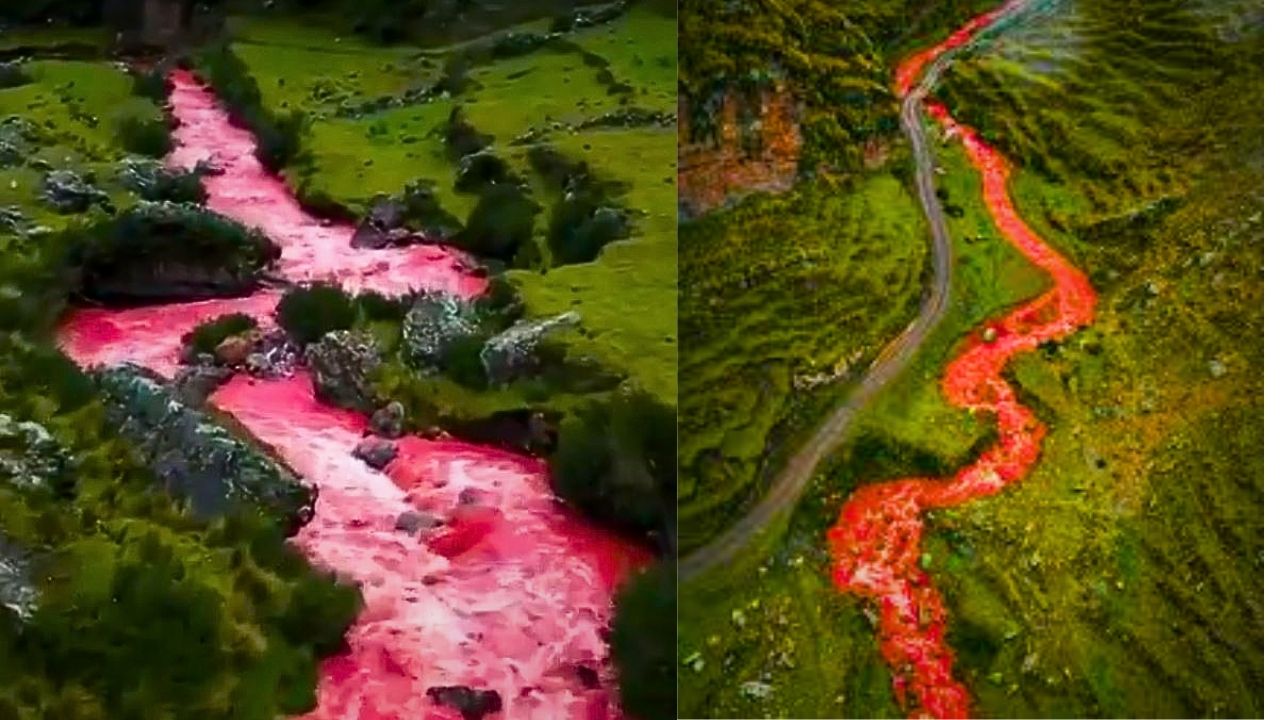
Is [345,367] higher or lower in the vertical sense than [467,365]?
lower

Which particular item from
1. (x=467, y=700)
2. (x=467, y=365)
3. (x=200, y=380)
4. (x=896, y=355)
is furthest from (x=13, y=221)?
(x=896, y=355)

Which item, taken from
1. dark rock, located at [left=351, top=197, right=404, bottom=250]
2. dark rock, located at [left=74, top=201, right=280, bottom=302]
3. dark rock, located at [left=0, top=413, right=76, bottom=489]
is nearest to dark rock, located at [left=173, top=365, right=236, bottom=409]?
dark rock, located at [left=0, top=413, right=76, bottom=489]

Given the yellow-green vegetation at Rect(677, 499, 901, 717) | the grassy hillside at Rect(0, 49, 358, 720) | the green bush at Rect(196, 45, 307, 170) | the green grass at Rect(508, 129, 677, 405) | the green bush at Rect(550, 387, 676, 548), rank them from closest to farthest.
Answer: the yellow-green vegetation at Rect(677, 499, 901, 717) < the grassy hillside at Rect(0, 49, 358, 720) < the green bush at Rect(550, 387, 676, 548) < the green grass at Rect(508, 129, 677, 405) < the green bush at Rect(196, 45, 307, 170)

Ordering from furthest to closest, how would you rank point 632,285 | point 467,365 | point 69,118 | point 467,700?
1. point 69,118
2. point 632,285
3. point 467,365
4. point 467,700

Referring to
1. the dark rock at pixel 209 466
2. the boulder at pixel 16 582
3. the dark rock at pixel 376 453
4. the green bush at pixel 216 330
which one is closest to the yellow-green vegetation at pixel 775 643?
the boulder at pixel 16 582

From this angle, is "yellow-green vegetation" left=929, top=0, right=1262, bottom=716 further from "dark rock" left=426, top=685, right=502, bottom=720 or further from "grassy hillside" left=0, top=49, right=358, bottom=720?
"dark rock" left=426, top=685, right=502, bottom=720

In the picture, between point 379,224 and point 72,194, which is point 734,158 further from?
point 379,224

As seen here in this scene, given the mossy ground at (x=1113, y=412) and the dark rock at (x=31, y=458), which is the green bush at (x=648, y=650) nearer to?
the dark rock at (x=31, y=458)
